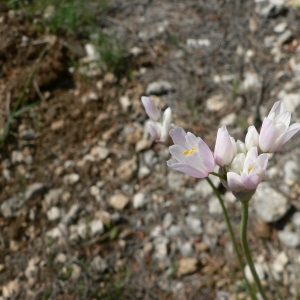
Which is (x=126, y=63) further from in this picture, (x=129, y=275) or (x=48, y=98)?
(x=129, y=275)

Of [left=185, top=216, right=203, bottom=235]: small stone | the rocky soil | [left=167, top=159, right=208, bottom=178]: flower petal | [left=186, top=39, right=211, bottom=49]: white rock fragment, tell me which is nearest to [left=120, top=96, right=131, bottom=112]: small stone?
the rocky soil

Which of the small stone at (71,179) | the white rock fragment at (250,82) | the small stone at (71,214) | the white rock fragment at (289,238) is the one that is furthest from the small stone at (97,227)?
the white rock fragment at (250,82)

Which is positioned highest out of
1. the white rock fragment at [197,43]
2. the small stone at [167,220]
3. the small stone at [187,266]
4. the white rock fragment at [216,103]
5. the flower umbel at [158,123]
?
the flower umbel at [158,123]

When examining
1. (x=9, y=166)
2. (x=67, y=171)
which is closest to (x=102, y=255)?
(x=67, y=171)

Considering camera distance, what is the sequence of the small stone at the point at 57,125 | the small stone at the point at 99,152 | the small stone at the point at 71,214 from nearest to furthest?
the small stone at the point at 71,214
the small stone at the point at 99,152
the small stone at the point at 57,125

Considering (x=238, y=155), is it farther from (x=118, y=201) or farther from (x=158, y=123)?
(x=118, y=201)

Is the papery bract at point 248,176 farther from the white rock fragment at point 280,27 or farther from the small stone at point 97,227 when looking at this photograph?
the white rock fragment at point 280,27
